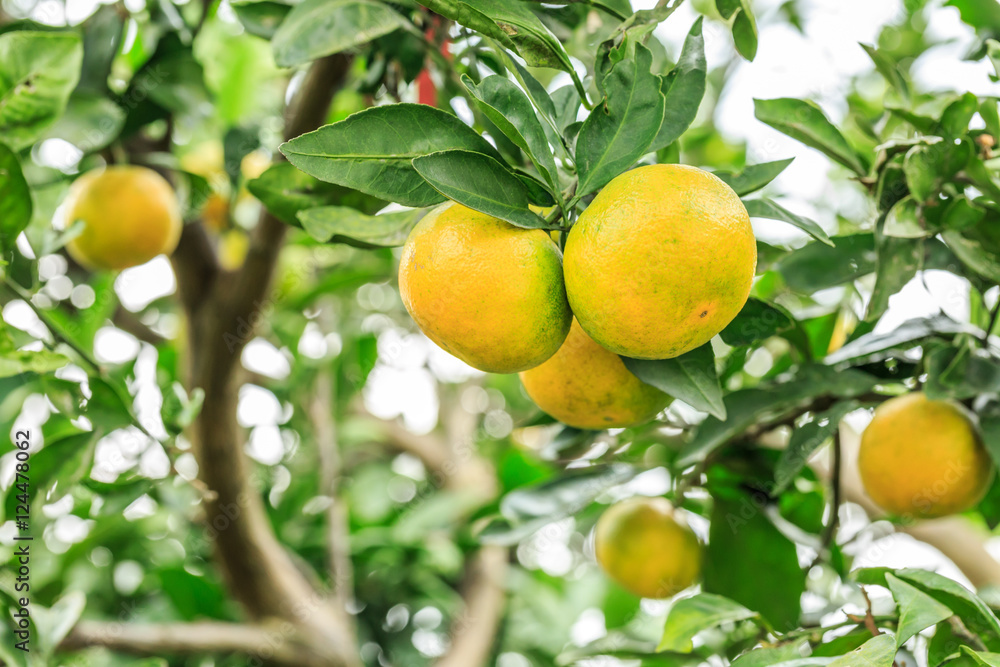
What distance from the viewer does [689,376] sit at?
1.77 ft

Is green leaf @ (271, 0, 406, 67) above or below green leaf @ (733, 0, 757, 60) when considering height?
below

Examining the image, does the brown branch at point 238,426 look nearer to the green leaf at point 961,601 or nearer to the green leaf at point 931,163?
the green leaf at point 931,163

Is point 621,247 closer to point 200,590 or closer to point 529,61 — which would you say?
point 529,61

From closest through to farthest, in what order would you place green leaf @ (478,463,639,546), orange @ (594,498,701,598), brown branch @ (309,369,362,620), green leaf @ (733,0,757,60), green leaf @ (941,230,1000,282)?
green leaf @ (733,0,757,60), green leaf @ (941,230,1000,282), green leaf @ (478,463,639,546), orange @ (594,498,701,598), brown branch @ (309,369,362,620)

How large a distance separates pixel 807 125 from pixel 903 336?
8.8 inches

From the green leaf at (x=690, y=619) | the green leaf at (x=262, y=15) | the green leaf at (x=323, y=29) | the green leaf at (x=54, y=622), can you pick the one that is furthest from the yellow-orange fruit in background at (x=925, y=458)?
the green leaf at (x=54, y=622)

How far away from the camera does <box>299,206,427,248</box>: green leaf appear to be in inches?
24.0

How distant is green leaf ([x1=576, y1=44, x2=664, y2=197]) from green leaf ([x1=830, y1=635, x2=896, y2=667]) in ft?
1.15

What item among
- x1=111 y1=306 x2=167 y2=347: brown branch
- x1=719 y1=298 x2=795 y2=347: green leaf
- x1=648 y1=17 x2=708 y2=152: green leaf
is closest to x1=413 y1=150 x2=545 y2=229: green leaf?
x1=648 y1=17 x2=708 y2=152: green leaf

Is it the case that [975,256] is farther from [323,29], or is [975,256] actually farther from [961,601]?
[323,29]

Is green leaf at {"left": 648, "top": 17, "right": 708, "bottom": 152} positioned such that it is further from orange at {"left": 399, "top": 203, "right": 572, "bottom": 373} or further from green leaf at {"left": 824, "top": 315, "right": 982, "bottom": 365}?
green leaf at {"left": 824, "top": 315, "right": 982, "bottom": 365}

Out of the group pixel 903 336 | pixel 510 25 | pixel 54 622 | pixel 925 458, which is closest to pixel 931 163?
pixel 903 336

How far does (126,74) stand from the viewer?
130cm

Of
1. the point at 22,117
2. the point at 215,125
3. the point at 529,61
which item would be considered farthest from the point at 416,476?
the point at 529,61
